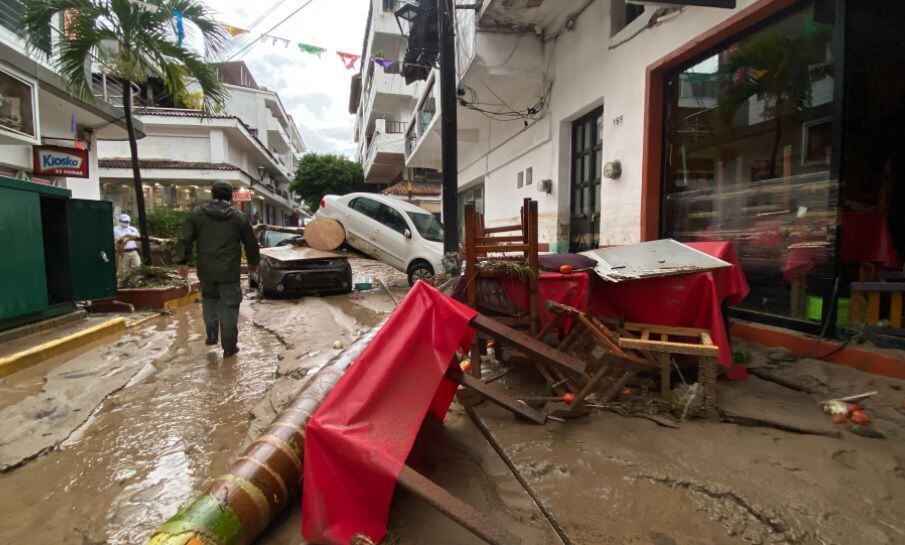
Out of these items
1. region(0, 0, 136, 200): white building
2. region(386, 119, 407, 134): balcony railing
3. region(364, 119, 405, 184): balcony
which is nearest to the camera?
region(0, 0, 136, 200): white building

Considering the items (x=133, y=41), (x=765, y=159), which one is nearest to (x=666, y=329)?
(x=765, y=159)

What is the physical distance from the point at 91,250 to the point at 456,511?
23.7ft

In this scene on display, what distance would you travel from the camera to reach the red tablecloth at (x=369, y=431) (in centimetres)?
163

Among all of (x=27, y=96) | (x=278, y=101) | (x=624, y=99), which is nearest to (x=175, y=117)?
(x=278, y=101)

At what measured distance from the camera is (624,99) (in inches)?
238

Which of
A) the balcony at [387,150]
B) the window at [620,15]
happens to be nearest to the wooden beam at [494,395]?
the window at [620,15]

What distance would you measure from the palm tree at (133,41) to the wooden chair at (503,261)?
6.85 m

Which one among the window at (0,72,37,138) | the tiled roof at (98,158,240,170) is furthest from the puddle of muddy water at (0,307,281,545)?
the tiled roof at (98,158,240,170)

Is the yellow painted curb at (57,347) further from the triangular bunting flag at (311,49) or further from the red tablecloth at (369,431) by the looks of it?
the triangular bunting flag at (311,49)

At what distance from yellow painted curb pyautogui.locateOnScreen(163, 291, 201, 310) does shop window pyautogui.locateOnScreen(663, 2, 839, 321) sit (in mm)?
8039

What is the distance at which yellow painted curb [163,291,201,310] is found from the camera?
7543 mm

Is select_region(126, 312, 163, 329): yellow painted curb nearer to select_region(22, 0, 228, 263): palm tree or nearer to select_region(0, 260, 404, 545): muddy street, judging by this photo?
select_region(0, 260, 404, 545): muddy street

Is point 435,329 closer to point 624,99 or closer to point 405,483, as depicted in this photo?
point 405,483

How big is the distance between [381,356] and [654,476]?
153cm
